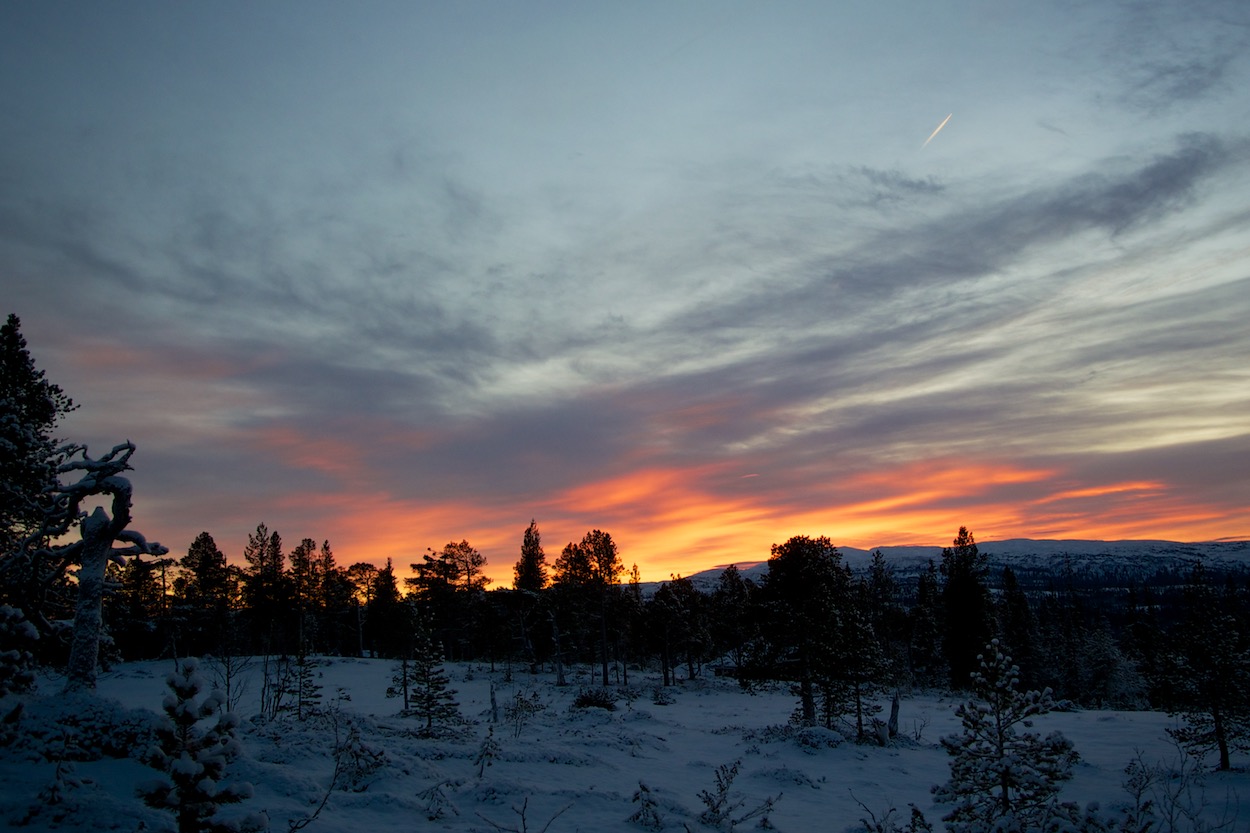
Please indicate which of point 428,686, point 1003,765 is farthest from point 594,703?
point 1003,765

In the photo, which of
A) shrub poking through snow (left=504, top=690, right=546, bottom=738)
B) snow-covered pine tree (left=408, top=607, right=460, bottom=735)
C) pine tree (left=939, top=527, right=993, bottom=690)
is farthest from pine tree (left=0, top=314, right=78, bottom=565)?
pine tree (left=939, top=527, right=993, bottom=690)

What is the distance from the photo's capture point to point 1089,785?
2298cm

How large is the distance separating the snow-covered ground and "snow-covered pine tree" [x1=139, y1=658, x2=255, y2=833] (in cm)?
402

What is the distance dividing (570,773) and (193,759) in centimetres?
1623

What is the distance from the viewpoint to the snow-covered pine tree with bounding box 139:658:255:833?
6.25m

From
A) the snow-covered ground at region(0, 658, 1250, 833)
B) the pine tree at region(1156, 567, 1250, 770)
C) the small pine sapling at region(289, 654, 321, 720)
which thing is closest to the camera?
the snow-covered ground at region(0, 658, 1250, 833)

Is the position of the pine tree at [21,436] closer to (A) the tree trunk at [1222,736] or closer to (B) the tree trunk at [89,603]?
(B) the tree trunk at [89,603]

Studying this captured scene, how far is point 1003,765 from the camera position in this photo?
11.7 metres

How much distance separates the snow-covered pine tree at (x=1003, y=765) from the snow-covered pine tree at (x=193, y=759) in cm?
1124

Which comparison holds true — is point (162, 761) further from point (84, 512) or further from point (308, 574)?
point (308, 574)

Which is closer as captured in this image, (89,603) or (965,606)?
(89,603)

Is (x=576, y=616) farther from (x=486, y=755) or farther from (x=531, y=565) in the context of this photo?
(x=486, y=755)

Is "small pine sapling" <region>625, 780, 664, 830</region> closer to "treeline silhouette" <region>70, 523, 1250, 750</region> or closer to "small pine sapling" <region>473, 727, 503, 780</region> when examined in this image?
"small pine sapling" <region>473, 727, 503, 780</region>

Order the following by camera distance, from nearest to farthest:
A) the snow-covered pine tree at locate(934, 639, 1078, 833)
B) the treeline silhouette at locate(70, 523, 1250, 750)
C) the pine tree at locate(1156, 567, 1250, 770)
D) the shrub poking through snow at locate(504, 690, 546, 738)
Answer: the snow-covered pine tree at locate(934, 639, 1078, 833) < the pine tree at locate(1156, 567, 1250, 770) < the shrub poking through snow at locate(504, 690, 546, 738) < the treeline silhouette at locate(70, 523, 1250, 750)
